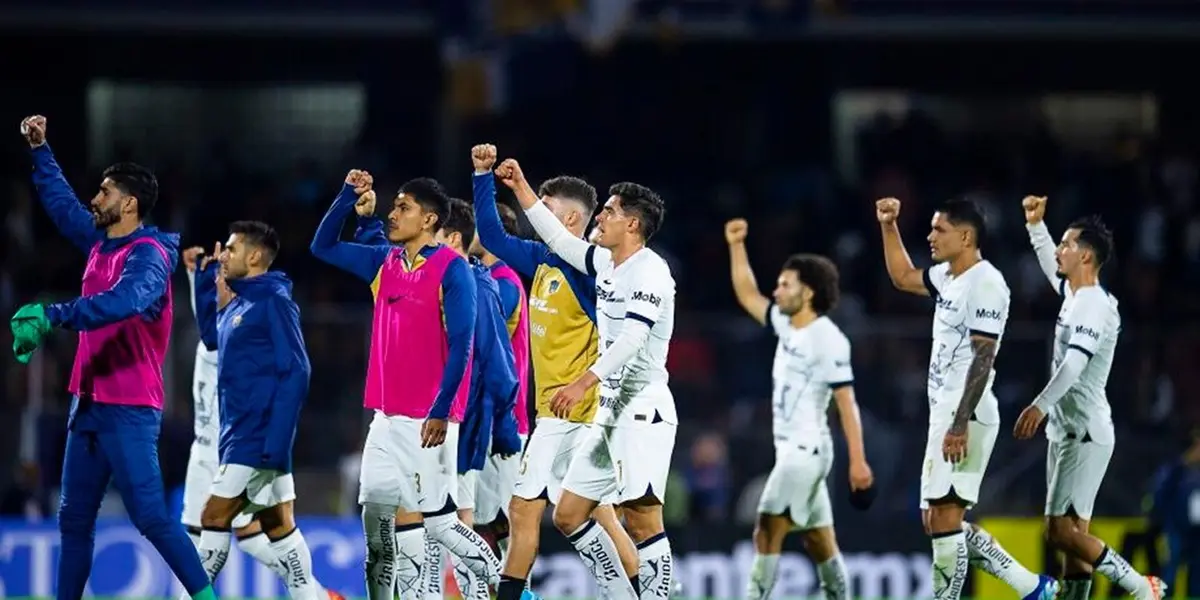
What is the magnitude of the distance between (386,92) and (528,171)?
2.82 meters

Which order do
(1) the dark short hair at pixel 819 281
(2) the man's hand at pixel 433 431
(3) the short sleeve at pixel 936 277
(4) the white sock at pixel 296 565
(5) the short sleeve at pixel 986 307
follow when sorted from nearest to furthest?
(2) the man's hand at pixel 433 431 → (5) the short sleeve at pixel 986 307 → (4) the white sock at pixel 296 565 → (3) the short sleeve at pixel 936 277 → (1) the dark short hair at pixel 819 281

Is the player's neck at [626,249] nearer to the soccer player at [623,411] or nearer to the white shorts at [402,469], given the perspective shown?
the soccer player at [623,411]

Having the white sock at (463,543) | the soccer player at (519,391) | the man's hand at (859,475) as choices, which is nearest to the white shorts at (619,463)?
the white sock at (463,543)

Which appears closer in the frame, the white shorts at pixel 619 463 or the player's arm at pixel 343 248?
the white shorts at pixel 619 463

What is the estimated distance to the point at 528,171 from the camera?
25234 millimetres

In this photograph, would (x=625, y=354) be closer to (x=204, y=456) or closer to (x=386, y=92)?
(x=204, y=456)

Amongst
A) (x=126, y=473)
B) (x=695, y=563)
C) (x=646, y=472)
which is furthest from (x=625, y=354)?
(x=695, y=563)

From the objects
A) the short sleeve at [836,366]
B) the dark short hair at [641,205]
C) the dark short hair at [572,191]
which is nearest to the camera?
Answer: the dark short hair at [641,205]

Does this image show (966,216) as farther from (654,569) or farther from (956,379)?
(654,569)

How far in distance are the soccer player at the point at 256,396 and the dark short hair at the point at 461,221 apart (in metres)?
1.02

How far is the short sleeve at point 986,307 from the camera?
1251cm

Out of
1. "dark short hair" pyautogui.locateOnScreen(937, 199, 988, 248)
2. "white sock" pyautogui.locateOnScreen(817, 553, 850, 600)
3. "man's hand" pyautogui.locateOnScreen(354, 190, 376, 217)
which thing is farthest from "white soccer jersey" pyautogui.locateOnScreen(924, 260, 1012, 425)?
"man's hand" pyautogui.locateOnScreen(354, 190, 376, 217)

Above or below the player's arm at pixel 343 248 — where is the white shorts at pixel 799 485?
below

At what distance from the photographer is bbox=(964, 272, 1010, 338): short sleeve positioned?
12.5 meters
